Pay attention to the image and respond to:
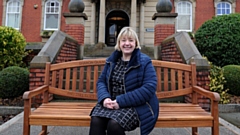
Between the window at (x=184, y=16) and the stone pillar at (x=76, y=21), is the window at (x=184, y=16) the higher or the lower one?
the higher one

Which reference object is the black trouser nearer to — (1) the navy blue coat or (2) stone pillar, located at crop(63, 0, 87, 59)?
(1) the navy blue coat

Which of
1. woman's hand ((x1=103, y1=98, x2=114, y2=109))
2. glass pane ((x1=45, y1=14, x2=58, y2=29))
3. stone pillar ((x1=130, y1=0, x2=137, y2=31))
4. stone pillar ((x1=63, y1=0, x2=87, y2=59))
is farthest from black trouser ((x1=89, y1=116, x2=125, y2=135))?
glass pane ((x1=45, y1=14, x2=58, y2=29))

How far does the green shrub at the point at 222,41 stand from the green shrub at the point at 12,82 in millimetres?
6086

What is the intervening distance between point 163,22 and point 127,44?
448 cm

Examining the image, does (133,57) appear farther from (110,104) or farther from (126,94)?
(110,104)

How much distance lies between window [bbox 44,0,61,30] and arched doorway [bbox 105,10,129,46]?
376cm

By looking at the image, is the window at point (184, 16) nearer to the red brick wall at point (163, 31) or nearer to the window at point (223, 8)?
the window at point (223, 8)

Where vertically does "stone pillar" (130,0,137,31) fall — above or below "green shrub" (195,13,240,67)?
above

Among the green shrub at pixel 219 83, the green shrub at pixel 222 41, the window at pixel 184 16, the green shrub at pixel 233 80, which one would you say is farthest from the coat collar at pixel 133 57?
the window at pixel 184 16

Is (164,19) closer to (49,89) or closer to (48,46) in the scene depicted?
(48,46)

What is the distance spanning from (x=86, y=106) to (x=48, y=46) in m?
2.28

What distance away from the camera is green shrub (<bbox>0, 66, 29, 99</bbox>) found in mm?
4902

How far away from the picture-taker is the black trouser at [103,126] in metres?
2.01

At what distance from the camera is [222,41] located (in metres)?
7.02
